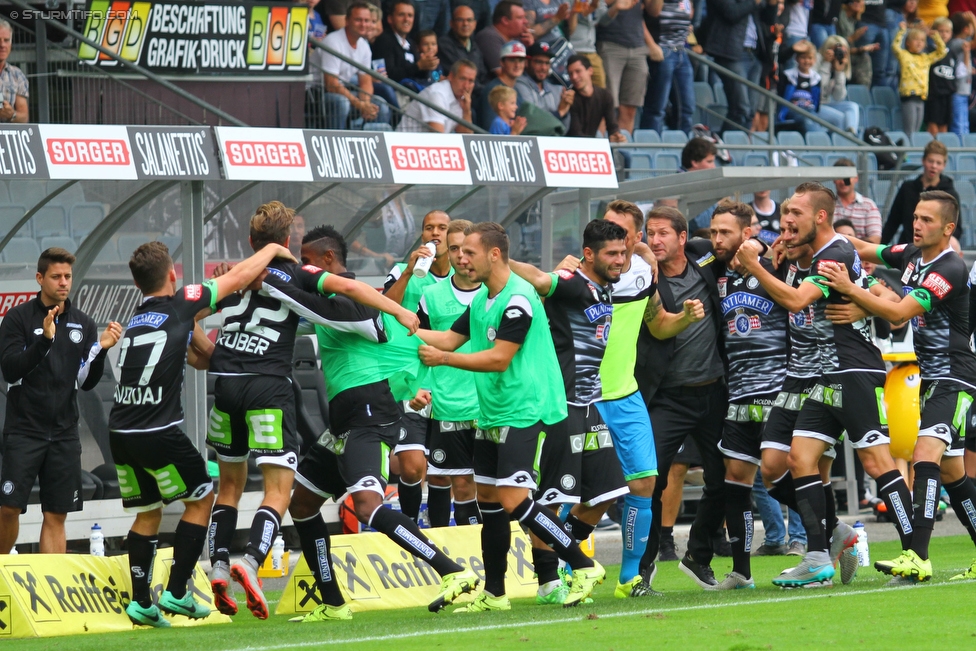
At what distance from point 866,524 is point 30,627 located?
8514mm

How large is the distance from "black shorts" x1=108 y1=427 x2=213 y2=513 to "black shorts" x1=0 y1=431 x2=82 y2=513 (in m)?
1.74

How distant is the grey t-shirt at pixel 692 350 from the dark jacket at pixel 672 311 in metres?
0.03

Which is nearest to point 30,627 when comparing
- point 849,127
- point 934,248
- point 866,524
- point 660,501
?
point 660,501

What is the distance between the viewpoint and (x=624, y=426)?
8539 millimetres

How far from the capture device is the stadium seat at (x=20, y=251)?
11.0m

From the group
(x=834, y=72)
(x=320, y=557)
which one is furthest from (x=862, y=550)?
(x=834, y=72)

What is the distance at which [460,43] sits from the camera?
55.2 ft

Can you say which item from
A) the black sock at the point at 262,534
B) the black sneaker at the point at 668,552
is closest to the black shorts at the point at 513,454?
the black sock at the point at 262,534

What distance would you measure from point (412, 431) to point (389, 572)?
145 centimetres

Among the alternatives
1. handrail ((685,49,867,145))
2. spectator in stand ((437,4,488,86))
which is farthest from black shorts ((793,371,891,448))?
handrail ((685,49,867,145))

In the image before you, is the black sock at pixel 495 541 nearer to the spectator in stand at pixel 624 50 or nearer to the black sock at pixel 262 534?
the black sock at pixel 262 534

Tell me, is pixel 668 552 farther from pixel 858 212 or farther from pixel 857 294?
pixel 858 212

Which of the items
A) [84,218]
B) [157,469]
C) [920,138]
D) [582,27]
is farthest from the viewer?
[920,138]

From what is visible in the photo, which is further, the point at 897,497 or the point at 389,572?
the point at 389,572
